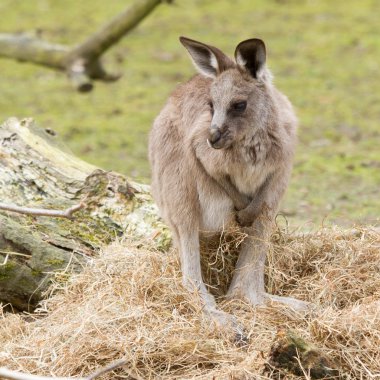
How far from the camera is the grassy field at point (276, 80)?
919 centimetres

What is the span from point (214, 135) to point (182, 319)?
1033 millimetres

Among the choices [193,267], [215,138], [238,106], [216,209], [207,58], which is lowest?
[193,267]

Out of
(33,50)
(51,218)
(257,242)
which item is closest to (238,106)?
(257,242)

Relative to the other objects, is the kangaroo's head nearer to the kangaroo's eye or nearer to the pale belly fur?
the kangaroo's eye

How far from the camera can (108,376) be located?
14.7 feet

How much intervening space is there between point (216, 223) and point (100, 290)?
804 millimetres

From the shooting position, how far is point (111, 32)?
1002 centimetres

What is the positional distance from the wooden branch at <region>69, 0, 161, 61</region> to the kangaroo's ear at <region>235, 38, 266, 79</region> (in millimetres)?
4809

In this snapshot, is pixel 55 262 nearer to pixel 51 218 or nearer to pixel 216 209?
pixel 51 218

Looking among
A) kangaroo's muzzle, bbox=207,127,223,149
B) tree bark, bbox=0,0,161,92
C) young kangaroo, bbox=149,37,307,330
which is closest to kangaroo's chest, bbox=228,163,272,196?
young kangaroo, bbox=149,37,307,330

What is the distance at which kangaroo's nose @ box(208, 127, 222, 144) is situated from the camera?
4992mm

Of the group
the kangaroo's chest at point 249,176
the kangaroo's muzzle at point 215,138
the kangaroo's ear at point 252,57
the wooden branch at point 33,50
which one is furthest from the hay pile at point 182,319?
the wooden branch at point 33,50

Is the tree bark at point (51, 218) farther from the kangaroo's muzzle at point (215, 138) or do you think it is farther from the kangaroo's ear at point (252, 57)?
the kangaroo's ear at point (252, 57)

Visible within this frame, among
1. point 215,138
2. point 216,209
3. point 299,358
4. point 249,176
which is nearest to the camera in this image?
point 299,358
